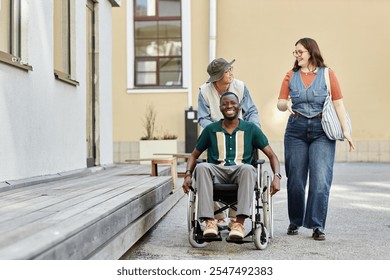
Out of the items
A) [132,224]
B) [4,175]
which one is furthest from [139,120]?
[132,224]

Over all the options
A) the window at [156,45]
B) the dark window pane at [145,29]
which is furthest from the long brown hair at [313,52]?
the dark window pane at [145,29]

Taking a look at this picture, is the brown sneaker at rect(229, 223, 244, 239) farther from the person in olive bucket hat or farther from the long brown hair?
the long brown hair

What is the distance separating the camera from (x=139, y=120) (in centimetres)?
1541

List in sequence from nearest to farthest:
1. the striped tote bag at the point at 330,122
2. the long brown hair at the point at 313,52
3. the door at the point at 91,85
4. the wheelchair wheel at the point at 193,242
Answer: the wheelchair wheel at the point at 193,242, the striped tote bag at the point at 330,122, the long brown hair at the point at 313,52, the door at the point at 91,85

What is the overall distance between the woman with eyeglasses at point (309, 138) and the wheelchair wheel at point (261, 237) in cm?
50

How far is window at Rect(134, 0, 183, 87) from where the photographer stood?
50.9 feet

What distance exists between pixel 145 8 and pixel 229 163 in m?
11.5

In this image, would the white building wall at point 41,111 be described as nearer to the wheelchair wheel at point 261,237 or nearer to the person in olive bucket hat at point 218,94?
the person in olive bucket hat at point 218,94

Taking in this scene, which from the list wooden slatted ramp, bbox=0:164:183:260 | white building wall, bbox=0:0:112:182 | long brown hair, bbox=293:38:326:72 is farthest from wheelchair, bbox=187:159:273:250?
white building wall, bbox=0:0:112:182

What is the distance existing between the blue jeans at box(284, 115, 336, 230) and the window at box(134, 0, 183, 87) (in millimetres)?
10705

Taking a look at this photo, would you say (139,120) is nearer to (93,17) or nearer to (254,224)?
(93,17)

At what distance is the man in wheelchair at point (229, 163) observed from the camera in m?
4.22

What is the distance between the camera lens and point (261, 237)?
14.5ft

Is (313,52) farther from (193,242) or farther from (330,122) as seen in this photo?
(193,242)
